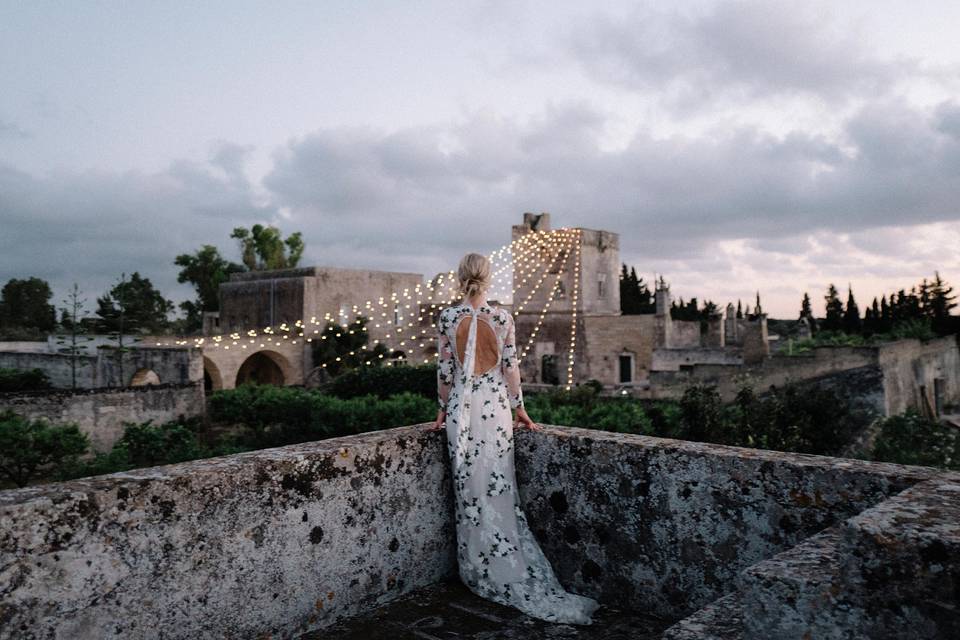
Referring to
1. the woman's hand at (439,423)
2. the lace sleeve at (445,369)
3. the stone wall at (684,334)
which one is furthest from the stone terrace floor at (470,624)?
the stone wall at (684,334)

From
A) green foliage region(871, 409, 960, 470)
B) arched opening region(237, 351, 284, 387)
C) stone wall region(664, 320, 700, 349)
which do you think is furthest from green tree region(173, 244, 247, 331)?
green foliage region(871, 409, 960, 470)

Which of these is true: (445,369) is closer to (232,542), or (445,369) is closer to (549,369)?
(232,542)

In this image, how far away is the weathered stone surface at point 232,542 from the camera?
205 centimetres

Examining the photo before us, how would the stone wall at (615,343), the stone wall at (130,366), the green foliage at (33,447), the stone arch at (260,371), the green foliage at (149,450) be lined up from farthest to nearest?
the stone arch at (260,371), the stone wall at (615,343), the stone wall at (130,366), the green foliage at (149,450), the green foliage at (33,447)

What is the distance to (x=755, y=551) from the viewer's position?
2523 millimetres

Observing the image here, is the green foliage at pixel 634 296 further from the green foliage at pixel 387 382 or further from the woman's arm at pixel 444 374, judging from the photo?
the woman's arm at pixel 444 374

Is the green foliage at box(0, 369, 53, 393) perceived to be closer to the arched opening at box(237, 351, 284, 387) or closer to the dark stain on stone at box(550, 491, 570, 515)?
the arched opening at box(237, 351, 284, 387)

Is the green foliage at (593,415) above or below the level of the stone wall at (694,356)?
below

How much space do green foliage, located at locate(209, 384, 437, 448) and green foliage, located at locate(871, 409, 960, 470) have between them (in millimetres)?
7700

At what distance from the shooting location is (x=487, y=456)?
10.6 feet

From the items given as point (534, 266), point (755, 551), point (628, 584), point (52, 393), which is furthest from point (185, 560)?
point (534, 266)

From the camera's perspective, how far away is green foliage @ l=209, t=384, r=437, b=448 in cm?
1405

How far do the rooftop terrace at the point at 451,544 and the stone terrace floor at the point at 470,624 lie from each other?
11mm

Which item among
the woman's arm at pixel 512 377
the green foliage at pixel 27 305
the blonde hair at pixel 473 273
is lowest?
the woman's arm at pixel 512 377
